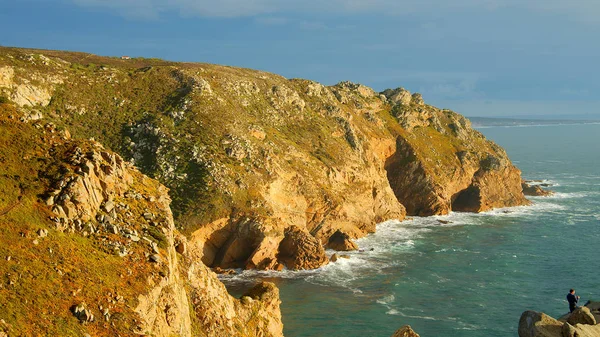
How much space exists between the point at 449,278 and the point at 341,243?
18716 millimetres

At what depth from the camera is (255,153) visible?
8756cm

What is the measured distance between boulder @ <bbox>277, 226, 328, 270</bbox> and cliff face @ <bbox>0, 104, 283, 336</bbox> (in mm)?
38978

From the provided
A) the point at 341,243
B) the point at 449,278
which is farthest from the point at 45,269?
the point at 341,243

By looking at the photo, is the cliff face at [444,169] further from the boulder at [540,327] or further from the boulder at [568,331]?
the boulder at [568,331]

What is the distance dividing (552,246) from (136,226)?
7798cm

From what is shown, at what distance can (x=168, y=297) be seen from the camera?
30188 mm

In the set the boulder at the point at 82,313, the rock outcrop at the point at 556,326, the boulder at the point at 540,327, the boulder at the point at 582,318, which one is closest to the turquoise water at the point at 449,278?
the boulder at the point at 582,318

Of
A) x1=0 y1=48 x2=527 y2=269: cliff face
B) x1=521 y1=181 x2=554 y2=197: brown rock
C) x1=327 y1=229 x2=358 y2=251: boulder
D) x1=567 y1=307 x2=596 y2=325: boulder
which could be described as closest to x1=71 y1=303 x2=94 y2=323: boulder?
x1=567 y1=307 x2=596 y2=325: boulder

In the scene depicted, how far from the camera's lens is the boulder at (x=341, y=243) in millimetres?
87062

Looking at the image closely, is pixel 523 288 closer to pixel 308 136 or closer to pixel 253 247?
pixel 253 247

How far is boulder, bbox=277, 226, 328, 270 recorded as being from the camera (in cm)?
7756

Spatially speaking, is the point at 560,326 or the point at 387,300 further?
the point at 387,300

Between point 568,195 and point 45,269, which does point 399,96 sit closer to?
point 568,195

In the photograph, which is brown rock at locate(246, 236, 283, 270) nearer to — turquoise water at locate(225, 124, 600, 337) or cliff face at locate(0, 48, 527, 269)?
cliff face at locate(0, 48, 527, 269)
